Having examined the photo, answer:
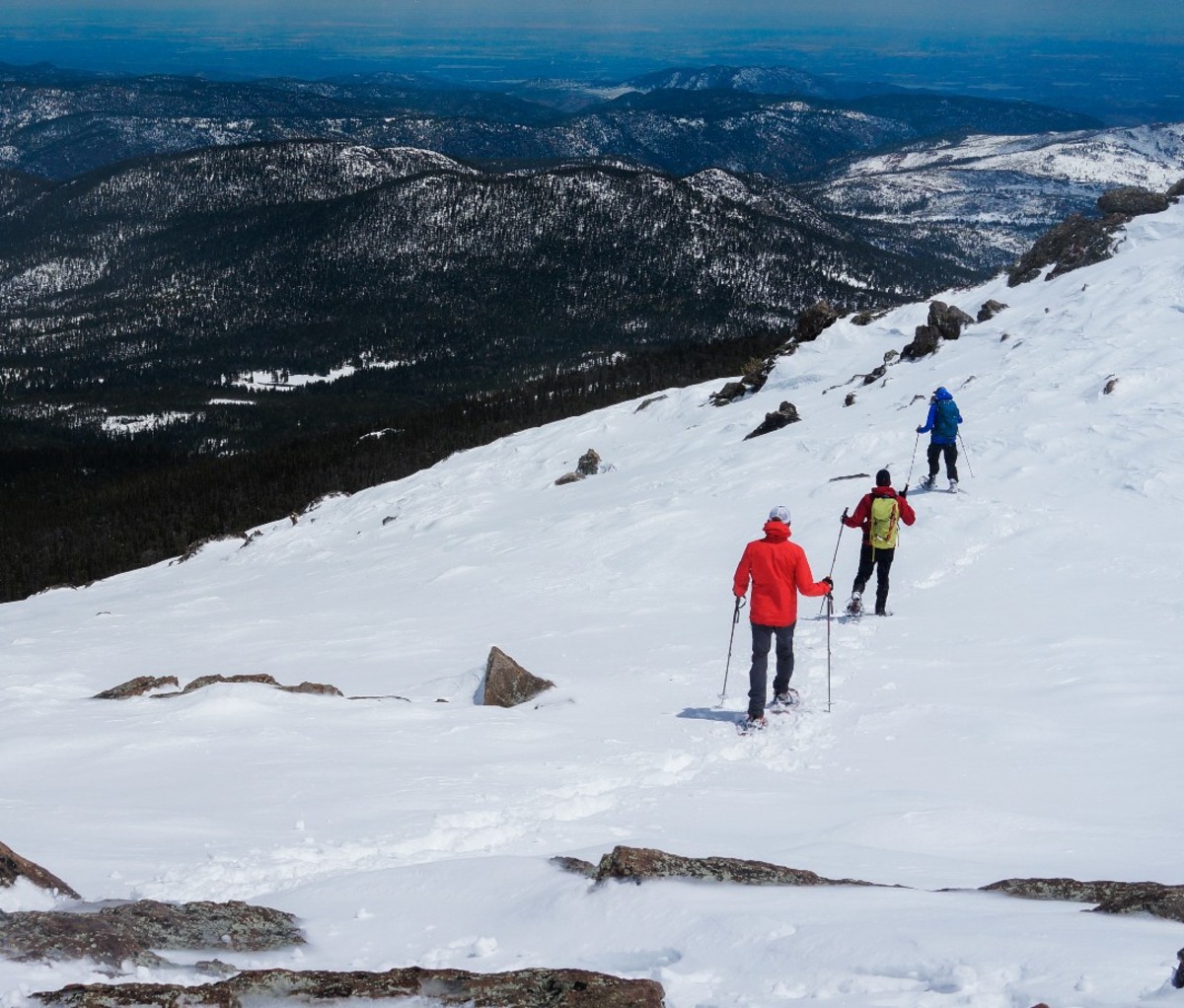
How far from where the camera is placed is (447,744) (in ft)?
35.3

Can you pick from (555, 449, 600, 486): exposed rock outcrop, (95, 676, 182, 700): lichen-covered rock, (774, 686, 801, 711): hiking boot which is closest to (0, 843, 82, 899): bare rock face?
(774, 686, 801, 711): hiking boot

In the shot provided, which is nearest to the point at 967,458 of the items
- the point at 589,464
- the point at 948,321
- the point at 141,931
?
the point at 948,321

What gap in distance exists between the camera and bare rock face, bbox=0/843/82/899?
5840mm

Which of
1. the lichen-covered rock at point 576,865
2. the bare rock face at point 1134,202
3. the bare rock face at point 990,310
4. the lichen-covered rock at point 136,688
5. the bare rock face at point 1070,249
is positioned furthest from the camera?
the bare rock face at point 1134,202

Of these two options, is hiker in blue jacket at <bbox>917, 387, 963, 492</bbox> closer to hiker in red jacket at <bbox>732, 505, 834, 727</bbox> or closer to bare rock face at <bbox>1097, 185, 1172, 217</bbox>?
hiker in red jacket at <bbox>732, 505, 834, 727</bbox>

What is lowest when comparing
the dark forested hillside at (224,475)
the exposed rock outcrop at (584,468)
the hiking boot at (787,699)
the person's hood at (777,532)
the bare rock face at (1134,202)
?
the dark forested hillside at (224,475)

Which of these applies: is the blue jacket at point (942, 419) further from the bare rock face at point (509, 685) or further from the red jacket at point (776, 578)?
the bare rock face at point (509, 685)

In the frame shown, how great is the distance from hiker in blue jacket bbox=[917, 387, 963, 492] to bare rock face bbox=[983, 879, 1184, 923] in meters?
14.7

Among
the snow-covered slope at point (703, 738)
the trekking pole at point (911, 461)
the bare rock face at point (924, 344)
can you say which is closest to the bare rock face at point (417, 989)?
the snow-covered slope at point (703, 738)

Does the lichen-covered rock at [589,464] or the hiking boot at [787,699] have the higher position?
the hiking boot at [787,699]

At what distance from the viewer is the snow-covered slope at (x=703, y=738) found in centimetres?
544

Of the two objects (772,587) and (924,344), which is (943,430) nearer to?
(772,587)

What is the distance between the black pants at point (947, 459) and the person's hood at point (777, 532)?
35.2 feet

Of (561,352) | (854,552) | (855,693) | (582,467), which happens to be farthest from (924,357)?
(561,352)
